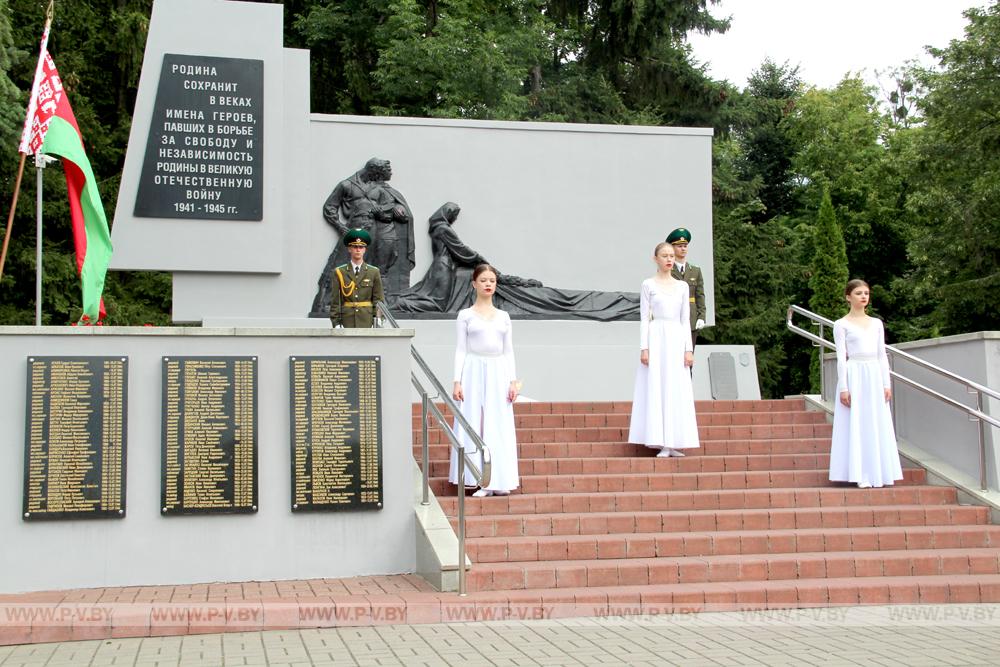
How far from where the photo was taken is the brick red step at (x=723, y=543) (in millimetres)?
7617

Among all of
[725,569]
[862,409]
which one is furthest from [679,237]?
[725,569]

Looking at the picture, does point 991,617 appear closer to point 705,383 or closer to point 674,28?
point 705,383

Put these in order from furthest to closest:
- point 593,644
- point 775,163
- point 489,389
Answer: point 775,163, point 489,389, point 593,644

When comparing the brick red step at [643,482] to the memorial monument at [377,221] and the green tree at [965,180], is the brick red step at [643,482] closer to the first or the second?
the memorial monument at [377,221]

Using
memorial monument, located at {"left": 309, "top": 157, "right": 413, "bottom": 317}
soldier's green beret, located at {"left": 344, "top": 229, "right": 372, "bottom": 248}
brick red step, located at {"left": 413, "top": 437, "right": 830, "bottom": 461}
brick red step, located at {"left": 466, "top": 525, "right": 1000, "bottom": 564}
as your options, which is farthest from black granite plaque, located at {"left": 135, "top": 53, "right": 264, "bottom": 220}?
brick red step, located at {"left": 466, "top": 525, "right": 1000, "bottom": 564}

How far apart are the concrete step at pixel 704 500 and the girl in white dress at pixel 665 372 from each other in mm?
751

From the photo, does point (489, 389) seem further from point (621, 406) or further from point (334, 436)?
point (621, 406)

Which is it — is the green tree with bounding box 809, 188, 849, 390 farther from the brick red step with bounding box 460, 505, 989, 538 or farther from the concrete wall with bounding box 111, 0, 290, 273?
the brick red step with bounding box 460, 505, 989, 538

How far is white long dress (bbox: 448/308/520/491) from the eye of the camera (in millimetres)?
8383

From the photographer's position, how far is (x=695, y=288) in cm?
1114

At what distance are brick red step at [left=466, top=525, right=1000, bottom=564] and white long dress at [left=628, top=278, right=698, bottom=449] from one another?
4.61 feet

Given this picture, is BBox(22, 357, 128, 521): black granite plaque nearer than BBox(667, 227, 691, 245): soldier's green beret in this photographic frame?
A: Yes

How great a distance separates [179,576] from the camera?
7.54 m

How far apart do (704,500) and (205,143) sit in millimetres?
7345
